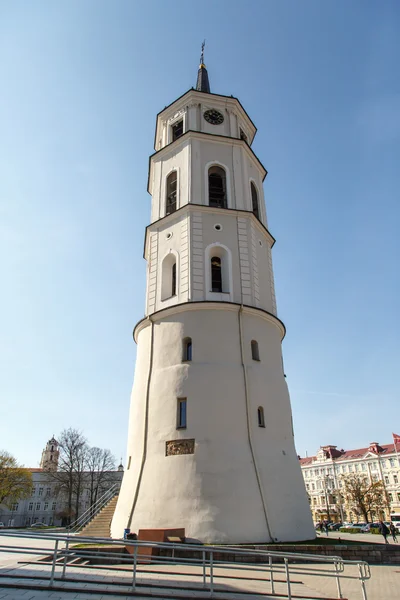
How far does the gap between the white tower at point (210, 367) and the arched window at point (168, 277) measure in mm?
49

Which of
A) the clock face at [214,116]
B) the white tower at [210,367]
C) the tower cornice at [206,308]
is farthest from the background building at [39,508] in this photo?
the clock face at [214,116]

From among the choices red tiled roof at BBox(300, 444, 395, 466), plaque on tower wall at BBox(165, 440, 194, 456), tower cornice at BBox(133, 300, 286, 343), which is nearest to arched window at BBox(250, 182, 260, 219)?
tower cornice at BBox(133, 300, 286, 343)

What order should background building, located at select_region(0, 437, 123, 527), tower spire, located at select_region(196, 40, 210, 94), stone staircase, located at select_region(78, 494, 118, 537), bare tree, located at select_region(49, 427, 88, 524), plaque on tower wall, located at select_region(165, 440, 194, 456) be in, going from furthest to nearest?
background building, located at select_region(0, 437, 123, 527), bare tree, located at select_region(49, 427, 88, 524), tower spire, located at select_region(196, 40, 210, 94), stone staircase, located at select_region(78, 494, 118, 537), plaque on tower wall, located at select_region(165, 440, 194, 456)

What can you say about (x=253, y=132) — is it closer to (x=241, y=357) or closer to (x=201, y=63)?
(x=201, y=63)

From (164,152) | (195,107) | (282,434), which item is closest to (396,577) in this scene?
(282,434)

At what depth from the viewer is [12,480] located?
55.7 m

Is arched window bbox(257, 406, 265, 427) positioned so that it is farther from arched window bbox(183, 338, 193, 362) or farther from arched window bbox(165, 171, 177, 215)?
arched window bbox(165, 171, 177, 215)

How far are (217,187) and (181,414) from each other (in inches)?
480

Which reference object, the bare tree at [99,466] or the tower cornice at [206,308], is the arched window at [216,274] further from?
the bare tree at [99,466]

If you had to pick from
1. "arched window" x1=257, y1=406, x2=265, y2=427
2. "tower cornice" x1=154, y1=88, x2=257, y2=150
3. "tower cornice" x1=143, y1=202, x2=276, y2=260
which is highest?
"tower cornice" x1=154, y1=88, x2=257, y2=150

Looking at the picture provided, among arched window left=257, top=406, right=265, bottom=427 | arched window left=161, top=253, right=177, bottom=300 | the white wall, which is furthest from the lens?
arched window left=161, top=253, right=177, bottom=300

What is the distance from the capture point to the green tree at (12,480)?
54.5m

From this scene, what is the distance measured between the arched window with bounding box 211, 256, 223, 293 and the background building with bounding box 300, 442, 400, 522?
67.5 meters

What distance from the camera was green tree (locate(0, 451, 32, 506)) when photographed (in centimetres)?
5453
